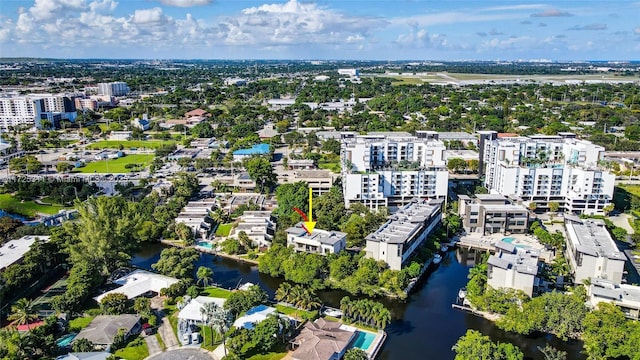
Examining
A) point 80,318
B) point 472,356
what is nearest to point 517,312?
point 472,356

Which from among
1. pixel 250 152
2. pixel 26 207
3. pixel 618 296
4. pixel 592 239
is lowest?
pixel 26 207

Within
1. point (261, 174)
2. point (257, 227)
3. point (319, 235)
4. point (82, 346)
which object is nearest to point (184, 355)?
point (82, 346)

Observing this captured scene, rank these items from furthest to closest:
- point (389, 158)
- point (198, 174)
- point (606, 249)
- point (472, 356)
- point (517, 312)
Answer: point (198, 174), point (389, 158), point (606, 249), point (517, 312), point (472, 356)

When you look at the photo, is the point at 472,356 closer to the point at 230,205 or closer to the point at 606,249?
the point at 606,249

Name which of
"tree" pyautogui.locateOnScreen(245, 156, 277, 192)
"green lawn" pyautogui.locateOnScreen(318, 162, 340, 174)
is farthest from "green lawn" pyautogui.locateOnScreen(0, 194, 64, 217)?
"green lawn" pyautogui.locateOnScreen(318, 162, 340, 174)

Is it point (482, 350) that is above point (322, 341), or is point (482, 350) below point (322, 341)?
above

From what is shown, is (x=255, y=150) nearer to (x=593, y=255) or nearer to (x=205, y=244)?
(x=205, y=244)
